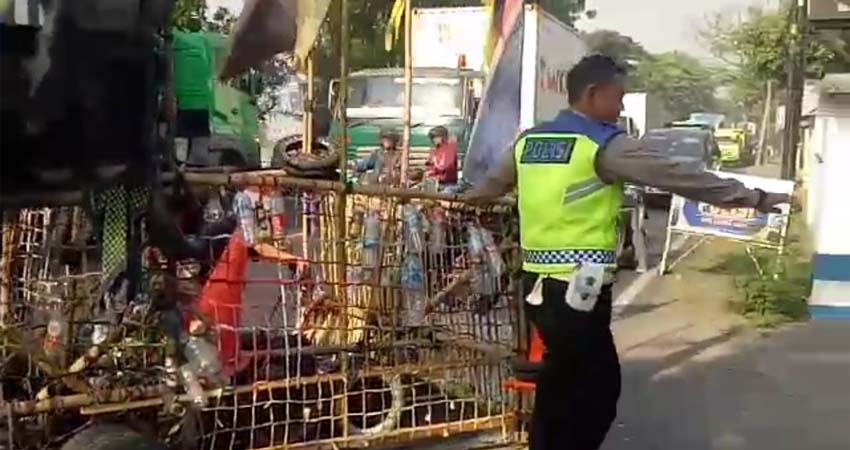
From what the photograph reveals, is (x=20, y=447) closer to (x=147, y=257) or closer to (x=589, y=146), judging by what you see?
(x=147, y=257)

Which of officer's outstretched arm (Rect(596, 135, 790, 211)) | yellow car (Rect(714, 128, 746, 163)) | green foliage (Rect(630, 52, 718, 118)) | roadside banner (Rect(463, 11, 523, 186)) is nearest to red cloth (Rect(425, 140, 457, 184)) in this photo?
roadside banner (Rect(463, 11, 523, 186))

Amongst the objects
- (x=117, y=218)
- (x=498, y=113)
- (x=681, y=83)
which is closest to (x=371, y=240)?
(x=498, y=113)

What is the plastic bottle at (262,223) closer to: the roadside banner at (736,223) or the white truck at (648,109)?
the roadside banner at (736,223)

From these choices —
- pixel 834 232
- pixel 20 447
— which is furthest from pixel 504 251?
pixel 834 232

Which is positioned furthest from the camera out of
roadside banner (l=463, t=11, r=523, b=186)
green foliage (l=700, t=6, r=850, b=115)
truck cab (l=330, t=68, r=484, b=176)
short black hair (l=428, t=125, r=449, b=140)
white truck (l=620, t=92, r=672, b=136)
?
white truck (l=620, t=92, r=672, b=136)

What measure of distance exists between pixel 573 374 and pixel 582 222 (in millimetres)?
527

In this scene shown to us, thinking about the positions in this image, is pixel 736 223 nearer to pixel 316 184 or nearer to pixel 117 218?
pixel 316 184

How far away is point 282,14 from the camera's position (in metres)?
4.15

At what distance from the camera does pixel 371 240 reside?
A: 5.24m

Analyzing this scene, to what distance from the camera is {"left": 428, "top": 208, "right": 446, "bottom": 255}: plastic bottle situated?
5.32 meters

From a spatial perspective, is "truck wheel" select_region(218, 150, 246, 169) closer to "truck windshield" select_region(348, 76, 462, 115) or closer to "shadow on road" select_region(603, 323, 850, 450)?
"truck windshield" select_region(348, 76, 462, 115)

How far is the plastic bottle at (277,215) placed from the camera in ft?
16.3

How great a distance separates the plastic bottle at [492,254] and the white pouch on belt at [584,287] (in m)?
0.79

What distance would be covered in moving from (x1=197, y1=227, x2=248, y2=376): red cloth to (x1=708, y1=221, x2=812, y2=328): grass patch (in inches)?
264
